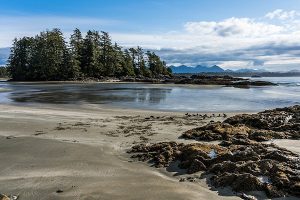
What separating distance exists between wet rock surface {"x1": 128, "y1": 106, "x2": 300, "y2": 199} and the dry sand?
50 centimetres

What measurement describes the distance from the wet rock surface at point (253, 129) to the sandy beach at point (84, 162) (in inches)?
46.6

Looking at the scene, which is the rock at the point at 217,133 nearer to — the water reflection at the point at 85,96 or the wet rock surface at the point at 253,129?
the wet rock surface at the point at 253,129

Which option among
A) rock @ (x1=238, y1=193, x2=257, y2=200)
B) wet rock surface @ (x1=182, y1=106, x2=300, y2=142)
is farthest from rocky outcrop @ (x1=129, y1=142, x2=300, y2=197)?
wet rock surface @ (x1=182, y1=106, x2=300, y2=142)

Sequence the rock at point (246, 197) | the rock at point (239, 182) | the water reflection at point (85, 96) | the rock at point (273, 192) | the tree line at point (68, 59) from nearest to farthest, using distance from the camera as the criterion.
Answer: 1. the rock at point (246, 197)
2. the rock at point (273, 192)
3. the rock at point (239, 182)
4. the water reflection at point (85, 96)
5. the tree line at point (68, 59)

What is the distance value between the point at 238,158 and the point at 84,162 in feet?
13.7

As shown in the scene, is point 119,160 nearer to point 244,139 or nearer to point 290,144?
point 244,139

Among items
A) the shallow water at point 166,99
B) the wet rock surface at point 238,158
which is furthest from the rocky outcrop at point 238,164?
the shallow water at point 166,99

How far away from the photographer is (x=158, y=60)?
118812 millimetres

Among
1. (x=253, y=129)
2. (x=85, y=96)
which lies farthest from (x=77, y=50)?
(x=253, y=129)

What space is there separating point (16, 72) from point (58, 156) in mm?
92972

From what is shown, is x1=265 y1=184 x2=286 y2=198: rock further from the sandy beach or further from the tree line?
the tree line

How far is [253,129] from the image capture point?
49.2 feet

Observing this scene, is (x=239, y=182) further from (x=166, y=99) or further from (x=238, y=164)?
(x=166, y=99)

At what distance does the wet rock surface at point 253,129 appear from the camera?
1368cm
